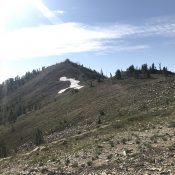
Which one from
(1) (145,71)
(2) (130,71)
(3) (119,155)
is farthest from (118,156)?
(2) (130,71)

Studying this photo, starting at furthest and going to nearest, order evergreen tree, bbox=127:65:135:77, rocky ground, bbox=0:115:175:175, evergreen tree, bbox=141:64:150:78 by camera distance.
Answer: evergreen tree, bbox=127:65:135:77 < evergreen tree, bbox=141:64:150:78 < rocky ground, bbox=0:115:175:175

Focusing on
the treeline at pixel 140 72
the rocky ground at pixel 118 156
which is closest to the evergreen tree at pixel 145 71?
the treeline at pixel 140 72

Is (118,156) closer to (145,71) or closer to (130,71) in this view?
(145,71)

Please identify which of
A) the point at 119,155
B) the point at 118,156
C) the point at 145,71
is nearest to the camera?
the point at 118,156

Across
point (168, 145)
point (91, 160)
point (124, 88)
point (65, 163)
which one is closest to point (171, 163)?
point (168, 145)

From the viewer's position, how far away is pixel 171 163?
25000 mm

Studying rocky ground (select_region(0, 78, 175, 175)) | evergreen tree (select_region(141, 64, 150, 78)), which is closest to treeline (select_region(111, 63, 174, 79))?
evergreen tree (select_region(141, 64, 150, 78))

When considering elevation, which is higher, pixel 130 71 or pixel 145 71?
pixel 130 71

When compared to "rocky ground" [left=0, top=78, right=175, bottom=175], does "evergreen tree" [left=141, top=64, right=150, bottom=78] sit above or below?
above

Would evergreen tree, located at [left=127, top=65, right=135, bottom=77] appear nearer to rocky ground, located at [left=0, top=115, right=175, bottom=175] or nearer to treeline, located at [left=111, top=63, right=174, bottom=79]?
treeline, located at [left=111, top=63, right=174, bottom=79]

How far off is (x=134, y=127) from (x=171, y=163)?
1910cm

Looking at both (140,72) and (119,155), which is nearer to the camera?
(119,155)

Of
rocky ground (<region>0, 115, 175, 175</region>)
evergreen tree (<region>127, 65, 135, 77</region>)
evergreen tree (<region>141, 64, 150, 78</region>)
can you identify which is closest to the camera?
rocky ground (<region>0, 115, 175, 175</region>)

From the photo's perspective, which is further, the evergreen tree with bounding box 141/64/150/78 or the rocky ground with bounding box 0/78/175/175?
the evergreen tree with bounding box 141/64/150/78
